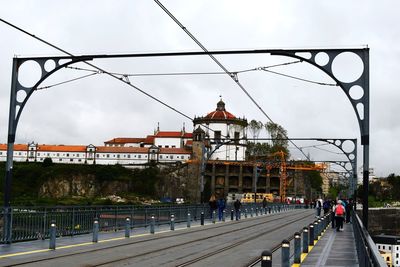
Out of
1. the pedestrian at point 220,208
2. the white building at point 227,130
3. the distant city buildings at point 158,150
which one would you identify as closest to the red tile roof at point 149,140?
the distant city buildings at point 158,150

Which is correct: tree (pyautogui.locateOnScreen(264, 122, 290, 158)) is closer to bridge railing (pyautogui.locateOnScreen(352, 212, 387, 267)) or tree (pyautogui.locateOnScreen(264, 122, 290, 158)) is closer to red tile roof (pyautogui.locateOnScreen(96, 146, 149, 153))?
red tile roof (pyautogui.locateOnScreen(96, 146, 149, 153))

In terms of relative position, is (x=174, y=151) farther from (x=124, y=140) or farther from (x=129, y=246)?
(x=129, y=246)

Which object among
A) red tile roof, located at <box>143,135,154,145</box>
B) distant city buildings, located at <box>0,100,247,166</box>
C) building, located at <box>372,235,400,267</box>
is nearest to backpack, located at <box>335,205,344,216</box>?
building, located at <box>372,235,400,267</box>

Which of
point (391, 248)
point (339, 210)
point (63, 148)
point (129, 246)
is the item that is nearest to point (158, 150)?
point (63, 148)

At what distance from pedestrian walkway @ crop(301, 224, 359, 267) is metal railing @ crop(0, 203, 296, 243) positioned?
8.52 meters

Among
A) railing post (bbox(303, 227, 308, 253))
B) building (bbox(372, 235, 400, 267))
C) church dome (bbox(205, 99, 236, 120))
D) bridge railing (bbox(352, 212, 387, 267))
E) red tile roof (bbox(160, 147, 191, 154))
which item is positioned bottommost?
building (bbox(372, 235, 400, 267))

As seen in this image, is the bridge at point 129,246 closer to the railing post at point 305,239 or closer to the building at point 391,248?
the railing post at point 305,239

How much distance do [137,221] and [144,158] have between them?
11486 cm

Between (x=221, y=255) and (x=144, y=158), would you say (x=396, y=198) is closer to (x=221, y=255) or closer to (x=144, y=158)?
(x=144, y=158)

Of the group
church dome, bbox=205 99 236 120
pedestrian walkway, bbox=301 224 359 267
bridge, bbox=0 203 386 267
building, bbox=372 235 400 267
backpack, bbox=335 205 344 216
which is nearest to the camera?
bridge, bbox=0 203 386 267

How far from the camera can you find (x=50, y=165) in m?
131

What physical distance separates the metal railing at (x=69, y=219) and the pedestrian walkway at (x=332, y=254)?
8.52 metres

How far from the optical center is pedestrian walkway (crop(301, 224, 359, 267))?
14.9 meters

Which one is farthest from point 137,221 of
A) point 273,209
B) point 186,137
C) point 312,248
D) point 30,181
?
point 186,137
